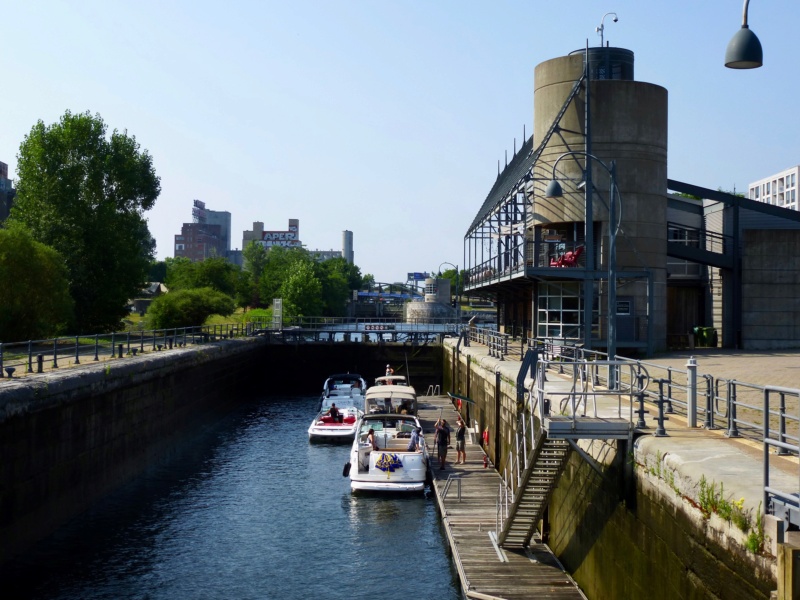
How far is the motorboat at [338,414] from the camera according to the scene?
123ft

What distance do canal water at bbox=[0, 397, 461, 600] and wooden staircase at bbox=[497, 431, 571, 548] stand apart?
1.77 m

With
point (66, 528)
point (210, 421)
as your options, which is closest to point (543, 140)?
point (210, 421)

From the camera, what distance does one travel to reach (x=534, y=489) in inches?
678

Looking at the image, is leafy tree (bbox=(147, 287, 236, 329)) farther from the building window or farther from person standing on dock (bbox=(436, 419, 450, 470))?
person standing on dock (bbox=(436, 419, 450, 470))

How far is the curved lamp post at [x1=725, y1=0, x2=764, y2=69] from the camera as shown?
12086 mm

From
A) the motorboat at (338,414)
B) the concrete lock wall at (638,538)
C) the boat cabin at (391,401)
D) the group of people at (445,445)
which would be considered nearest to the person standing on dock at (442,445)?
the group of people at (445,445)

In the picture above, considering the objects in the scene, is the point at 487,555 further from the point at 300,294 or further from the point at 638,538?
the point at 300,294

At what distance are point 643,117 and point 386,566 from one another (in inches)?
1105

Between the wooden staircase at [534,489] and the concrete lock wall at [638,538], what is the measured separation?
55cm

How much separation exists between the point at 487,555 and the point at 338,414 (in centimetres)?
2122

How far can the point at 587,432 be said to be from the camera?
13.5m

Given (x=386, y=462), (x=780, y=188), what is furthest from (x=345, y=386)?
(x=780, y=188)

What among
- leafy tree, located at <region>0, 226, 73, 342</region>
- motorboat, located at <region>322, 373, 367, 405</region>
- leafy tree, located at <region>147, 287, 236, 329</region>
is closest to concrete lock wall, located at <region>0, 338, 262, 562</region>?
leafy tree, located at <region>0, 226, 73, 342</region>

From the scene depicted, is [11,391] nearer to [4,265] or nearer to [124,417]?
[124,417]
